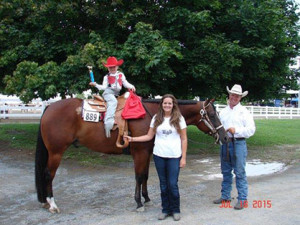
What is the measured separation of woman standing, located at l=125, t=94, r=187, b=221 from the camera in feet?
14.7

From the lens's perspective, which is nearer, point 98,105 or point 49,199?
point 49,199

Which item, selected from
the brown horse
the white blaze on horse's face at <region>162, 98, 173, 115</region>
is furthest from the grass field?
the white blaze on horse's face at <region>162, 98, 173, 115</region>

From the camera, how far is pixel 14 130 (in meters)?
13.9

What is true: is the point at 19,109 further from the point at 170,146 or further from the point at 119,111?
the point at 170,146

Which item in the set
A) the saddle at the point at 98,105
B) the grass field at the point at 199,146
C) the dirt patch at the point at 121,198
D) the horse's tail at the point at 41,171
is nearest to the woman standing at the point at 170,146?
the dirt patch at the point at 121,198

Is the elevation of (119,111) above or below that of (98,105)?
below

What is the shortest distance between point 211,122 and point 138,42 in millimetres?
3226

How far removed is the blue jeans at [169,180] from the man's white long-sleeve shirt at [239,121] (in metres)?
1.20

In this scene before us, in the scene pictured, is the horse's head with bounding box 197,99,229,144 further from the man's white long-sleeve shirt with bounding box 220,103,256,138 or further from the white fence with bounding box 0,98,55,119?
the white fence with bounding box 0,98,55,119

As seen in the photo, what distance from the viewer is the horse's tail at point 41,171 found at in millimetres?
5305

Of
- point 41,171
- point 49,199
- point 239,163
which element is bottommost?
point 49,199

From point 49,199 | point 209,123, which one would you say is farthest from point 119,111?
point 49,199

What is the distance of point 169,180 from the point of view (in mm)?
4566

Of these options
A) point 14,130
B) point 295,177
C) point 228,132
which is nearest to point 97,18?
point 228,132
